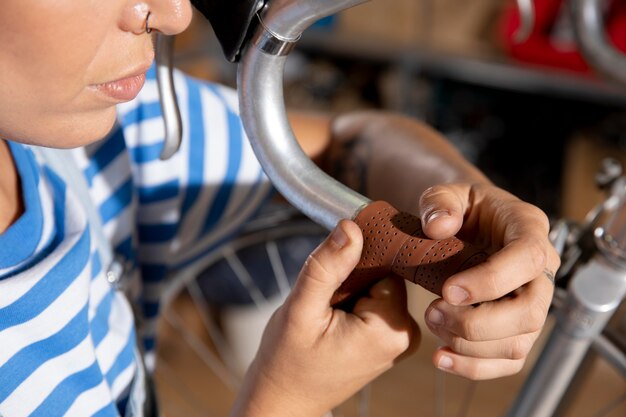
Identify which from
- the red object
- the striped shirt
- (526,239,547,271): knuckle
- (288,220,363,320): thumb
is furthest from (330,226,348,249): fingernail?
the red object

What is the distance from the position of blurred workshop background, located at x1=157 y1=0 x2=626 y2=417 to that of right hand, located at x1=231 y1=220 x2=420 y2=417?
3.12ft

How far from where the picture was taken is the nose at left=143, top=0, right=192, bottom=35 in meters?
0.44

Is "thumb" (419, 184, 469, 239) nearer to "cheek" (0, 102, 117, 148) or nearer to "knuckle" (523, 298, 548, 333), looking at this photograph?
"knuckle" (523, 298, 548, 333)

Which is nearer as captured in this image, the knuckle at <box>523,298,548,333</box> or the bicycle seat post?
the knuckle at <box>523,298,548,333</box>

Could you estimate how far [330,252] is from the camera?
437 mm

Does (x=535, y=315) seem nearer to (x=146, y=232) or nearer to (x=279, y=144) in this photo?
(x=279, y=144)

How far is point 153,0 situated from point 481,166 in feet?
5.04

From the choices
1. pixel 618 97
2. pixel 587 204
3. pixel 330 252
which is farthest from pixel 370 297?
pixel 618 97

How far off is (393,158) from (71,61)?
1.15 ft

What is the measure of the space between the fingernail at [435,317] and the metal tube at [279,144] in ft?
0.24

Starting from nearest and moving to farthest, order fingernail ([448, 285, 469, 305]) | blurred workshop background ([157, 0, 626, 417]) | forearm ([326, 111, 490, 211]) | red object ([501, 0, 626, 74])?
fingernail ([448, 285, 469, 305]) → forearm ([326, 111, 490, 211]) → blurred workshop background ([157, 0, 626, 417]) → red object ([501, 0, 626, 74])

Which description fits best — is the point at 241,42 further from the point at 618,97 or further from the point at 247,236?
the point at 618,97

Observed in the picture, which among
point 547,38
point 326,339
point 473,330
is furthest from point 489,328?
point 547,38

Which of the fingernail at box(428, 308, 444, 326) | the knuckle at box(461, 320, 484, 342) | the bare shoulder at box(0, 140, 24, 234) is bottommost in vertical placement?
the bare shoulder at box(0, 140, 24, 234)
